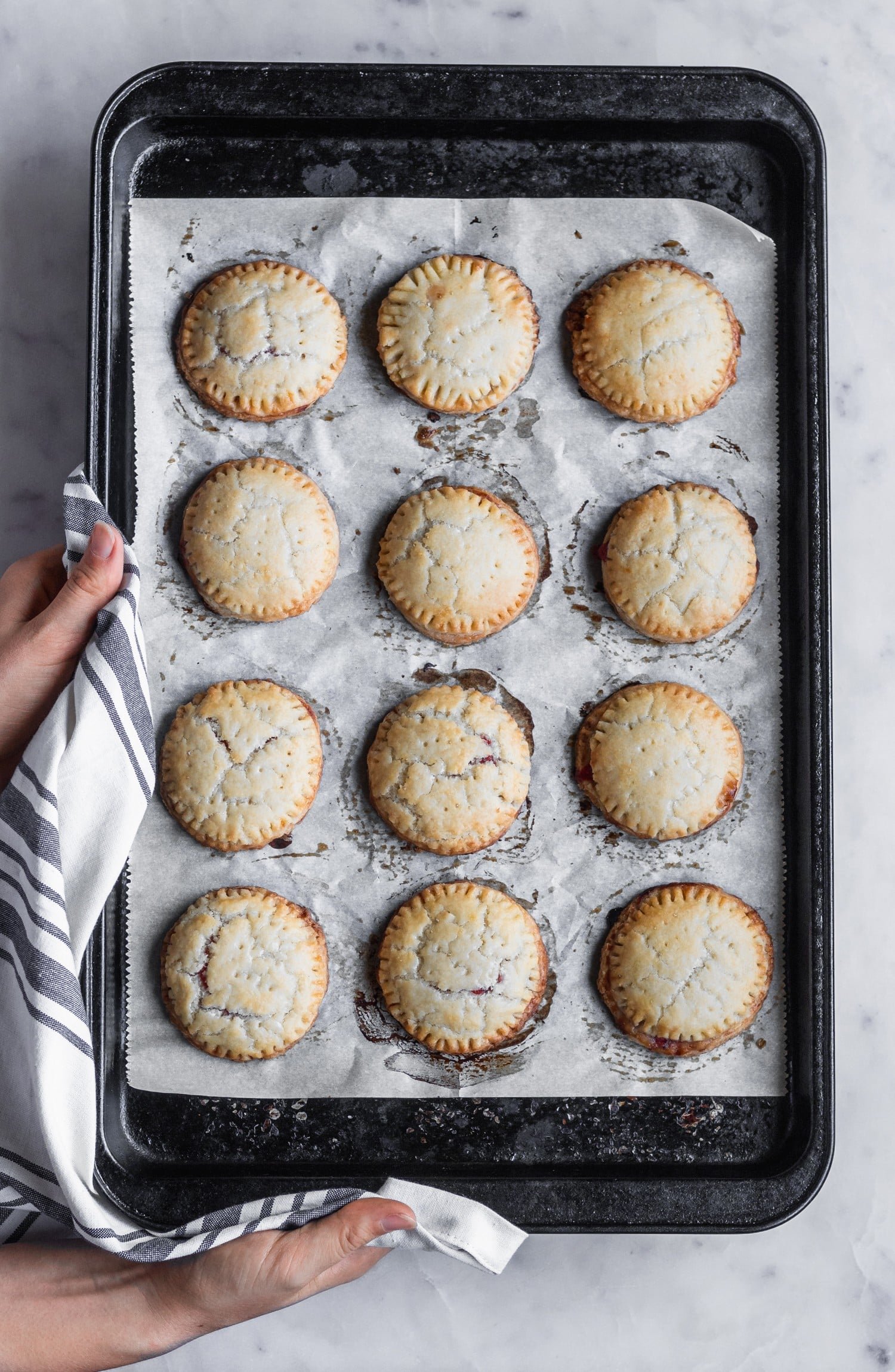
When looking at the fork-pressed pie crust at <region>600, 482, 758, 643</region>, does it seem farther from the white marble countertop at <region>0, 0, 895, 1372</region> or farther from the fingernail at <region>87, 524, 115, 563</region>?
the fingernail at <region>87, 524, 115, 563</region>

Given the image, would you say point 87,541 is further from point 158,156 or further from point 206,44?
point 206,44

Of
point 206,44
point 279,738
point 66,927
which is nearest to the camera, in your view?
point 66,927

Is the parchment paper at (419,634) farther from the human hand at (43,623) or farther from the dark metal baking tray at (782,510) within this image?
the human hand at (43,623)

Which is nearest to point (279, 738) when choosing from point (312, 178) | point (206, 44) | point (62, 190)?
point (312, 178)

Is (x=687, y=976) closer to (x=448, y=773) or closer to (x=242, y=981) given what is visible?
(x=448, y=773)

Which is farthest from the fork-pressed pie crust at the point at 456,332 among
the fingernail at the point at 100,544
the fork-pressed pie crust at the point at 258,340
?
the fingernail at the point at 100,544

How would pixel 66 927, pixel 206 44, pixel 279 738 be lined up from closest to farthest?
1. pixel 66 927
2. pixel 279 738
3. pixel 206 44
